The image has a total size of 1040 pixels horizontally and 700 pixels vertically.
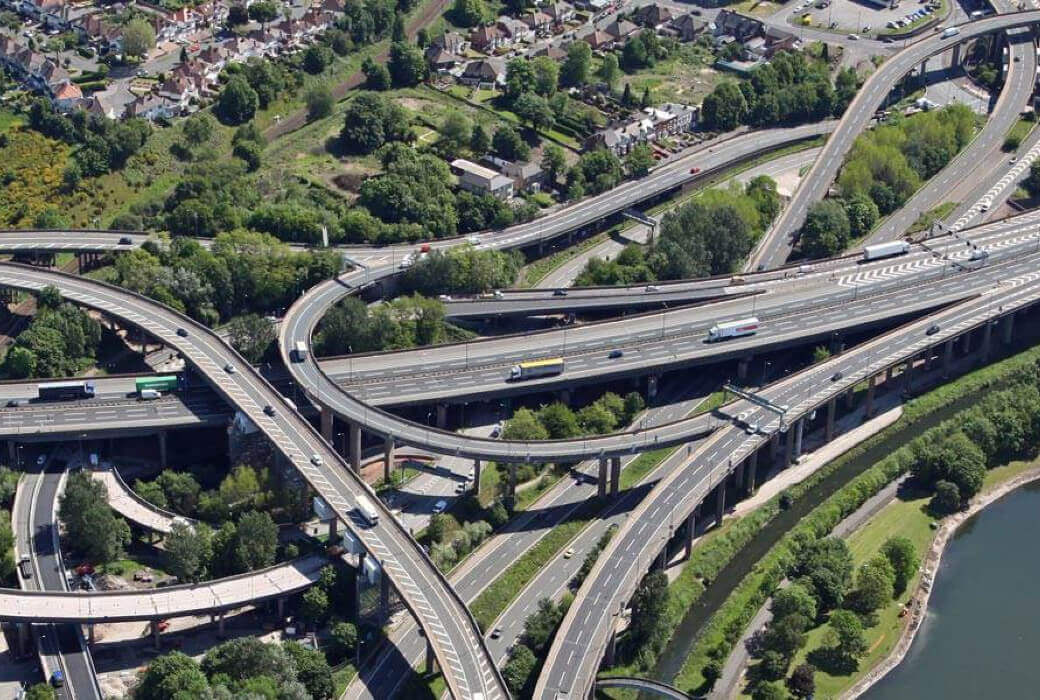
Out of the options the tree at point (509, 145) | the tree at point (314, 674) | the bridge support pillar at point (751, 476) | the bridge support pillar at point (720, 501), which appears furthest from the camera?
the tree at point (509, 145)

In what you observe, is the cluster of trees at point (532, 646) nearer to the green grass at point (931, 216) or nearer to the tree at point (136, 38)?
the green grass at point (931, 216)

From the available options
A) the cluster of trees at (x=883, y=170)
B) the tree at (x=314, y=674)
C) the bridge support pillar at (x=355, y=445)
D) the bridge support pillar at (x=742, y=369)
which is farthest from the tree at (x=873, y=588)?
the cluster of trees at (x=883, y=170)

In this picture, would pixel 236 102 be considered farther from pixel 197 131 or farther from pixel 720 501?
pixel 720 501

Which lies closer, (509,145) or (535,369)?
(535,369)

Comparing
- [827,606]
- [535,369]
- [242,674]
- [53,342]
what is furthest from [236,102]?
[827,606]

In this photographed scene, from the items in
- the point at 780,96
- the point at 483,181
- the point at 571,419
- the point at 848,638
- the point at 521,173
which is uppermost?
the point at 780,96

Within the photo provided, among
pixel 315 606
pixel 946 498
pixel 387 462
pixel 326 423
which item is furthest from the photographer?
pixel 326 423

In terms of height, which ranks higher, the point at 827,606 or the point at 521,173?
the point at 521,173

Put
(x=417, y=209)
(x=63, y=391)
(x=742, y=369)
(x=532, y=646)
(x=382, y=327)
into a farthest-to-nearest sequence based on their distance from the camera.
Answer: (x=417, y=209) → (x=742, y=369) → (x=382, y=327) → (x=63, y=391) → (x=532, y=646)
